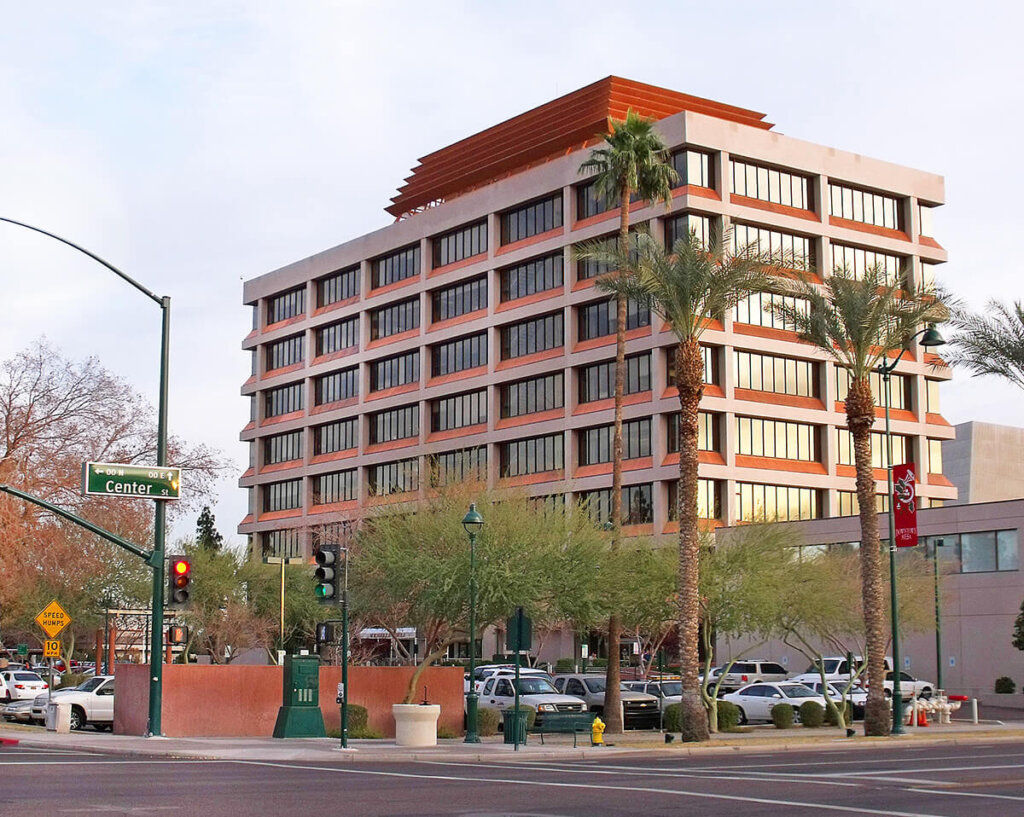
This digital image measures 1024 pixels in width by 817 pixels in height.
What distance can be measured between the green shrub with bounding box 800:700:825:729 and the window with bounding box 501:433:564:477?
38.3 m

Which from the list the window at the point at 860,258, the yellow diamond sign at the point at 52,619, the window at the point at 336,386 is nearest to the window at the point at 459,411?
the window at the point at 336,386

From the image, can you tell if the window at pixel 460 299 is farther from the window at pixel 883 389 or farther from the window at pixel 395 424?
the window at pixel 883 389

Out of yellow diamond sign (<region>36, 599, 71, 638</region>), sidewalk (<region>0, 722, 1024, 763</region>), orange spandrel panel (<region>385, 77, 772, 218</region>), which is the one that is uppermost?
orange spandrel panel (<region>385, 77, 772, 218</region>)

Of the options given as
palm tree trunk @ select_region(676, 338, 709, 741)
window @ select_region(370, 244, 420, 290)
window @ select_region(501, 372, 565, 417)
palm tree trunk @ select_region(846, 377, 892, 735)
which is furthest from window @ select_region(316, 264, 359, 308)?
palm tree trunk @ select_region(676, 338, 709, 741)

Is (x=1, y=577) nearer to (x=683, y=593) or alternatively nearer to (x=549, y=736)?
(x=549, y=736)

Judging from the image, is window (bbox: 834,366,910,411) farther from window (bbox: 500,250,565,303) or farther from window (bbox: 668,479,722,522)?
window (bbox: 500,250,565,303)

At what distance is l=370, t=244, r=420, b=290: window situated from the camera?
9488 cm

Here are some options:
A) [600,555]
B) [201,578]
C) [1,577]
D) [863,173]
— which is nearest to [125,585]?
[201,578]

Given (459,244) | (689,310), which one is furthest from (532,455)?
(689,310)

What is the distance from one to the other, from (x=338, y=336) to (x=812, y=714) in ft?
208

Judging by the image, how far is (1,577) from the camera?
1663 inches

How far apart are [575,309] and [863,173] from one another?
62.3 ft

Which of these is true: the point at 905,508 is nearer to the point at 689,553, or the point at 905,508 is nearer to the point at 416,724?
the point at 689,553

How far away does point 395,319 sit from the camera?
316ft
